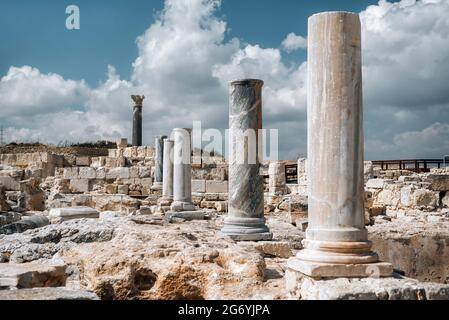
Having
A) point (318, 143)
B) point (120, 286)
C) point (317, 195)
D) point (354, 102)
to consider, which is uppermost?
point (354, 102)

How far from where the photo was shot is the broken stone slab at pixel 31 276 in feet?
14.5

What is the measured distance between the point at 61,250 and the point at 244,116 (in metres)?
3.74

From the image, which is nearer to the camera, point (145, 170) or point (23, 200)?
point (23, 200)

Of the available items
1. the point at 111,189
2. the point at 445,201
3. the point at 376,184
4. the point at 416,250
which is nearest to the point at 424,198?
the point at 445,201

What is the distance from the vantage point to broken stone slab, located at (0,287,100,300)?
3.75 meters

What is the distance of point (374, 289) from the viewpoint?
4074 millimetres

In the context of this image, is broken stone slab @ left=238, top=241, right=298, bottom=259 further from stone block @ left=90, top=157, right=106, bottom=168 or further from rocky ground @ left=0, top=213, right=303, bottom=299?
stone block @ left=90, top=157, right=106, bottom=168

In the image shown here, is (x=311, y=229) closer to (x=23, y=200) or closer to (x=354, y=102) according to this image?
(x=354, y=102)
